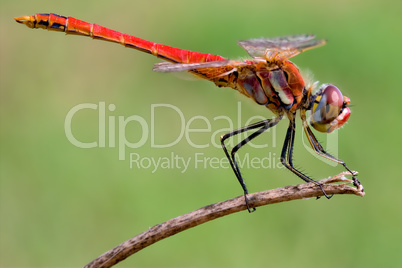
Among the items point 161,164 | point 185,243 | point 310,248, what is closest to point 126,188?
point 161,164

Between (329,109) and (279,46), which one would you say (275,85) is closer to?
(279,46)

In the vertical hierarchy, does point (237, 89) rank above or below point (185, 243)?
above

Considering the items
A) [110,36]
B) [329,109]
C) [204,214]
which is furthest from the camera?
[110,36]

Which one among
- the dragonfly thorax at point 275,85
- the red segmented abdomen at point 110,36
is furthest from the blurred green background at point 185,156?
the red segmented abdomen at point 110,36

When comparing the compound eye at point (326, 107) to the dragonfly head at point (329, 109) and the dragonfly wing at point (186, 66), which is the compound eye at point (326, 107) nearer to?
the dragonfly head at point (329, 109)

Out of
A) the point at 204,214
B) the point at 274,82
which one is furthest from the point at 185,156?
the point at 204,214

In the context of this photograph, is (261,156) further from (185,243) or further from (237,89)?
(237,89)
